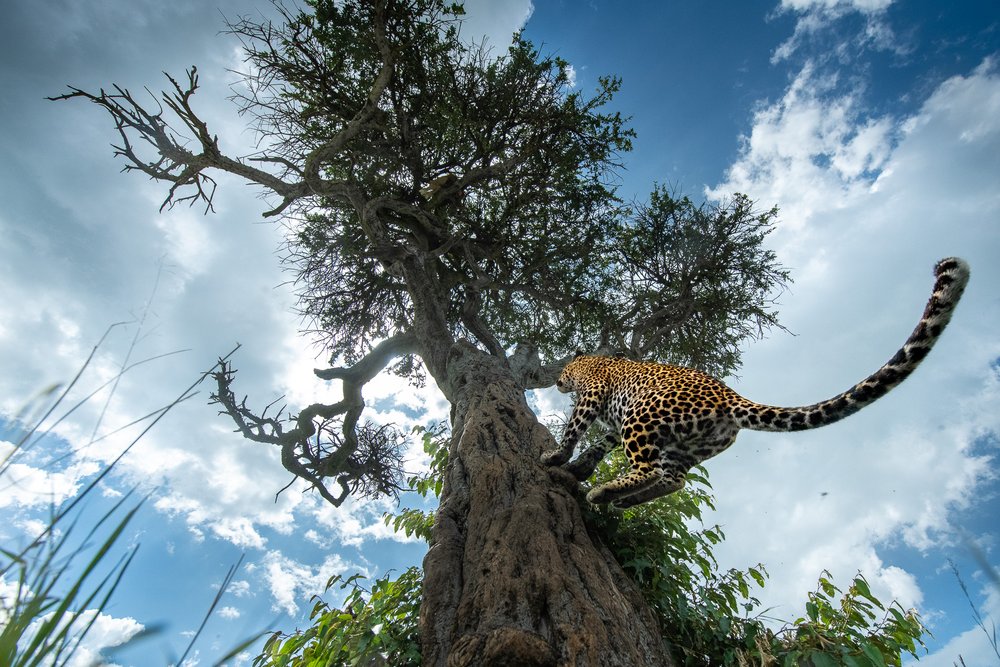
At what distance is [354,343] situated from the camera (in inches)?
445

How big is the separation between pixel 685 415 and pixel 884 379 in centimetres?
138

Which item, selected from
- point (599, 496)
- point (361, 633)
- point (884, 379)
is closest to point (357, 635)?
point (361, 633)

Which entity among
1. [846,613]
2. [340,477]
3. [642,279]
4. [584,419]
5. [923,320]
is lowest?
[846,613]

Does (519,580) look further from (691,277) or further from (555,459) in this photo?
(691,277)

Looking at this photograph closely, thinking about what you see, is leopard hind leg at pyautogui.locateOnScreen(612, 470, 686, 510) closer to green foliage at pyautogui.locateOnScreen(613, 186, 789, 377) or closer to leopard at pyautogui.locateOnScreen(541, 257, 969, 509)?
leopard at pyautogui.locateOnScreen(541, 257, 969, 509)

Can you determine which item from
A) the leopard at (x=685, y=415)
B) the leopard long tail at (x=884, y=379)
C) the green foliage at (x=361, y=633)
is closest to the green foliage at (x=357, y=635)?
the green foliage at (x=361, y=633)

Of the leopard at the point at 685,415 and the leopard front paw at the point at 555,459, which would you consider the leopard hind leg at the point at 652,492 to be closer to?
the leopard at the point at 685,415

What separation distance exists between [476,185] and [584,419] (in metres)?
5.50

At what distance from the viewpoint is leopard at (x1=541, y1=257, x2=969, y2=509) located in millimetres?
3256

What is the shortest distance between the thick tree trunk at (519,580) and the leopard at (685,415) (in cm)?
45

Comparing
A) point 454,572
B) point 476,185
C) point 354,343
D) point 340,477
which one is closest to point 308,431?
point 340,477

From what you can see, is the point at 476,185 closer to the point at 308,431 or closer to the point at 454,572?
the point at 308,431

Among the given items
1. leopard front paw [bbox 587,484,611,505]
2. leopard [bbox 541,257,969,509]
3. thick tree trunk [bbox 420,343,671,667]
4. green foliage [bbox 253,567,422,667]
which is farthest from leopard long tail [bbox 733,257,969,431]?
green foliage [bbox 253,567,422,667]

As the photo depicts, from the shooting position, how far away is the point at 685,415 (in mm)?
4406
